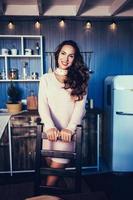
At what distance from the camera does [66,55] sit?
1.72 meters

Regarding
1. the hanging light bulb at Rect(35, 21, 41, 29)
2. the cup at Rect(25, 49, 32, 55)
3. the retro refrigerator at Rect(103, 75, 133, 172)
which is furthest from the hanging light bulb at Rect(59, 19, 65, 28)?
the retro refrigerator at Rect(103, 75, 133, 172)

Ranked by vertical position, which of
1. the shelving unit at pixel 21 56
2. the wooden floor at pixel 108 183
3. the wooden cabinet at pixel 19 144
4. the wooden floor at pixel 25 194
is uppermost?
the shelving unit at pixel 21 56

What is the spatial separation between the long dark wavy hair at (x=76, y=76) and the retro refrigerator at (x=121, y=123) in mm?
1548

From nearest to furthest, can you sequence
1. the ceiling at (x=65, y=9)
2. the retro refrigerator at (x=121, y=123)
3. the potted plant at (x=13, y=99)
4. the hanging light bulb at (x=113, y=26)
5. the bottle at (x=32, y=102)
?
the retro refrigerator at (x=121, y=123) → the ceiling at (x=65, y=9) → the potted plant at (x=13, y=99) → the bottle at (x=32, y=102) → the hanging light bulb at (x=113, y=26)

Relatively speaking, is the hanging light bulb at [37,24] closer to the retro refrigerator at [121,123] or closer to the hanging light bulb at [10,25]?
the hanging light bulb at [10,25]

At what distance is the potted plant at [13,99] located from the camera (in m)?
3.53

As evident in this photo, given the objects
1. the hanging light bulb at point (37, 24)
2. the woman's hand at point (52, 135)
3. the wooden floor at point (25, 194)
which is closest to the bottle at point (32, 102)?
the hanging light bulb at point (37, 24)

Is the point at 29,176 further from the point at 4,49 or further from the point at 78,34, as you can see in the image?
the point at 78,34

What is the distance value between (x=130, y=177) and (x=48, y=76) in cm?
231

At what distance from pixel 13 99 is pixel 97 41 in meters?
1.74

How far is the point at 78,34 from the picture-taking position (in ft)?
12.8

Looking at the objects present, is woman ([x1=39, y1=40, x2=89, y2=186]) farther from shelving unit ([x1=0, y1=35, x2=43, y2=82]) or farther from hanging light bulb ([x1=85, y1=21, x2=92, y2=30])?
hanging light bulb ([x1=85, y1=21, x2=92, y2=30])

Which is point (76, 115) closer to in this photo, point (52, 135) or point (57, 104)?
point (57, 104)

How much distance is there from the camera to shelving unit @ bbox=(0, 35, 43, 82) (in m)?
3.68
